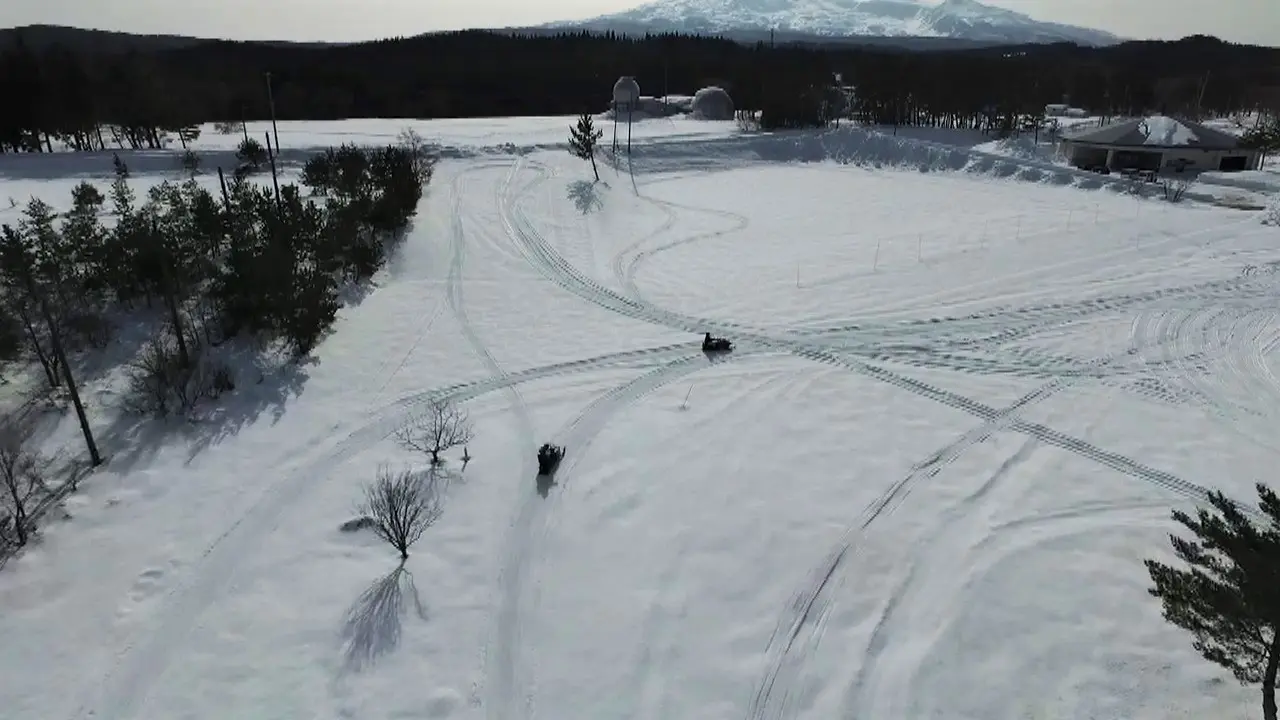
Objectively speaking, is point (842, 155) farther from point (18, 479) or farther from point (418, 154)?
point (18, 479)

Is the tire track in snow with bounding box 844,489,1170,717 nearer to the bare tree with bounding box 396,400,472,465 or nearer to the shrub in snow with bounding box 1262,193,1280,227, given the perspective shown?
the bare tree with bounding box 396,400,472,465

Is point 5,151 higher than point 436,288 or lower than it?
higher

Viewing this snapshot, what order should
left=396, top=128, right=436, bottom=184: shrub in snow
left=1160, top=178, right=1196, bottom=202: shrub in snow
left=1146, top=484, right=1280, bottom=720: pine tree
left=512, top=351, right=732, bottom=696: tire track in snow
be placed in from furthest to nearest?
left=396, top=128, right=436, bottom=184: shrub in snow, left=1160, top=178, right=1196, bottom=202: shrub in snow, left=512, top=351, right=732, bottom=696: tire track in snow, left=1146, top=484, right=1280, bottom=720: pine tree

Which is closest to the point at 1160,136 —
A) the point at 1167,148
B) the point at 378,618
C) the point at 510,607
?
the point at 1167,148

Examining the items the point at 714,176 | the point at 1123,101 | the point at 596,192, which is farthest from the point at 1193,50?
the point at 596,192

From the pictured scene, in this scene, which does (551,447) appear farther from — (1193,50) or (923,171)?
(1193,50)

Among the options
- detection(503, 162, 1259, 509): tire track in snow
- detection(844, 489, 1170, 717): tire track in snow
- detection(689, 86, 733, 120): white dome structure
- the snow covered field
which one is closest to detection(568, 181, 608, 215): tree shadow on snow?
detection(503, 162, 1259, 509): tire track in snow

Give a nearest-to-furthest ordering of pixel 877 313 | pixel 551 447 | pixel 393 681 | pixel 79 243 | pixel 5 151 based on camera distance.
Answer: pixel 393 681 → pixel 551 447 → pixel 79 243 → pixel 877 313 → pixel 5 151
